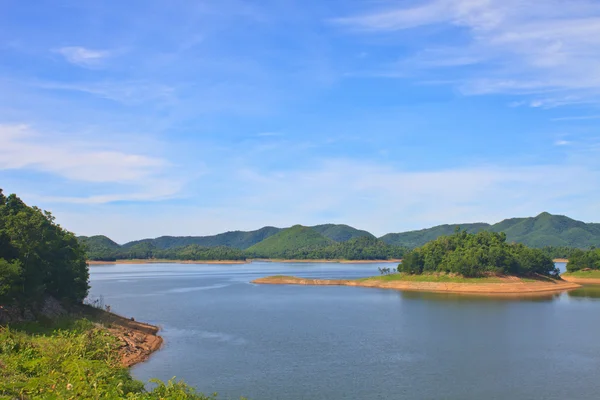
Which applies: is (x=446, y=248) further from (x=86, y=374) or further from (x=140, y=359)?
(x=86, y=374)

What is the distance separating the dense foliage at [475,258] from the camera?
113 metres

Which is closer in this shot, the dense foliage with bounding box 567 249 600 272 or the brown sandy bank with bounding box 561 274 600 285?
the brown sandy bank with bounding box 561 274 600 285

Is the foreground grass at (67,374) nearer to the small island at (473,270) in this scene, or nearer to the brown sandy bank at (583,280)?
the small island at (473,270)

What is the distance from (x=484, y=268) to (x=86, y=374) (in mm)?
103477

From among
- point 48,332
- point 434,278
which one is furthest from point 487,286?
point 48,332

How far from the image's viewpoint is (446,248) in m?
127

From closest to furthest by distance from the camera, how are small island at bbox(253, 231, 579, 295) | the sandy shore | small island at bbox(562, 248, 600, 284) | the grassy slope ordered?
the sandy shore → small island at bbox(253, 231, 579, 295) → the grassy slope → small island at bbox(562, 248, 600, 284)

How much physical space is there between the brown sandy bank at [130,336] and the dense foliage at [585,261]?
126 meters

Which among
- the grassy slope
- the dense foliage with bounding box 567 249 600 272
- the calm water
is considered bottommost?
the calm water

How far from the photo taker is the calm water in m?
34.1

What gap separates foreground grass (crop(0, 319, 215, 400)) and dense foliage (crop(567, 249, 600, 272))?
139 m

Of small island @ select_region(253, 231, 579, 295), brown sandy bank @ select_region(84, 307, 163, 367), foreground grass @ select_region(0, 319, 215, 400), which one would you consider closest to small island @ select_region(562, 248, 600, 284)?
small island @ select_region(253, 231, 579, 295)

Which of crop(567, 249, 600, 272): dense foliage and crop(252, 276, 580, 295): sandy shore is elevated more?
crop(567, 249, 600, 272): dense foliage

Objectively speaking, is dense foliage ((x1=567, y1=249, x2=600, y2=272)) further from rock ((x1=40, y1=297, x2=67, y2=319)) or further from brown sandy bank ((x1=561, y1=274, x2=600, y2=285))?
rock ((x1=40, y1=297, x2=67, y2=319))
